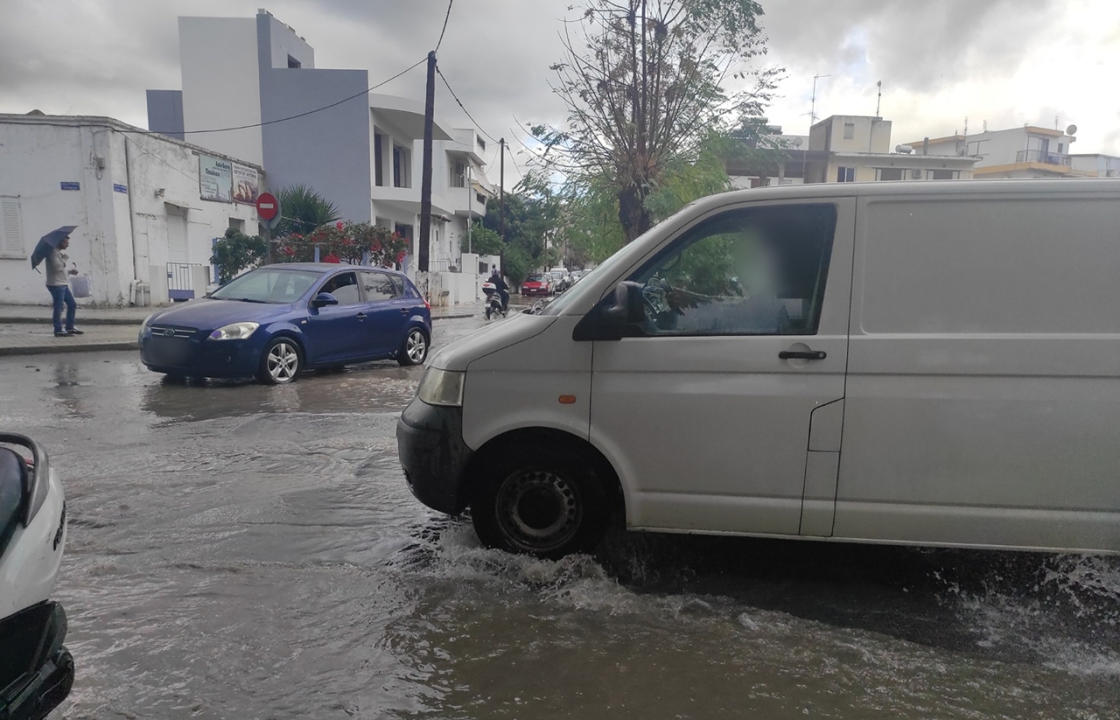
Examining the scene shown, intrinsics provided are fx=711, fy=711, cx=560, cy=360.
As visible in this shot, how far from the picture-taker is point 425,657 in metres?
3.00

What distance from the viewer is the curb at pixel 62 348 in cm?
1095

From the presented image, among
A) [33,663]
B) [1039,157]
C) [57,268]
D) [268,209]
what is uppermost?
[1039,157]

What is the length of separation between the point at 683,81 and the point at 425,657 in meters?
9.23

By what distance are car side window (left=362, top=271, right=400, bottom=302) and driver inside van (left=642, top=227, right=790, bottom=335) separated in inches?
302

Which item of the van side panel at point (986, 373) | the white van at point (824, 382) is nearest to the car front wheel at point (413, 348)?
the white van at point (824, 382)

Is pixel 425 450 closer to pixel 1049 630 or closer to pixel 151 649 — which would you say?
pixel 151 649

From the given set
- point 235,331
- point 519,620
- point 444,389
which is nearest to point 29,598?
point 519,620

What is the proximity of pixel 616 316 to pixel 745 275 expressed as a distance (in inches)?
28.1

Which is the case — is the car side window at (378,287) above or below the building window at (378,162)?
below

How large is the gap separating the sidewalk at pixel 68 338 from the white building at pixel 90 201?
0.88m

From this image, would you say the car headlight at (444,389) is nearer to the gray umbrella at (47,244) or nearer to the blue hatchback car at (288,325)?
the blue hatchback car at (288,325)

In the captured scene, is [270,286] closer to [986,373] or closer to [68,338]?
[68,338]

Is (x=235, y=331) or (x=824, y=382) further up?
(x=824, y=382)

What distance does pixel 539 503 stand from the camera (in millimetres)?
3721
